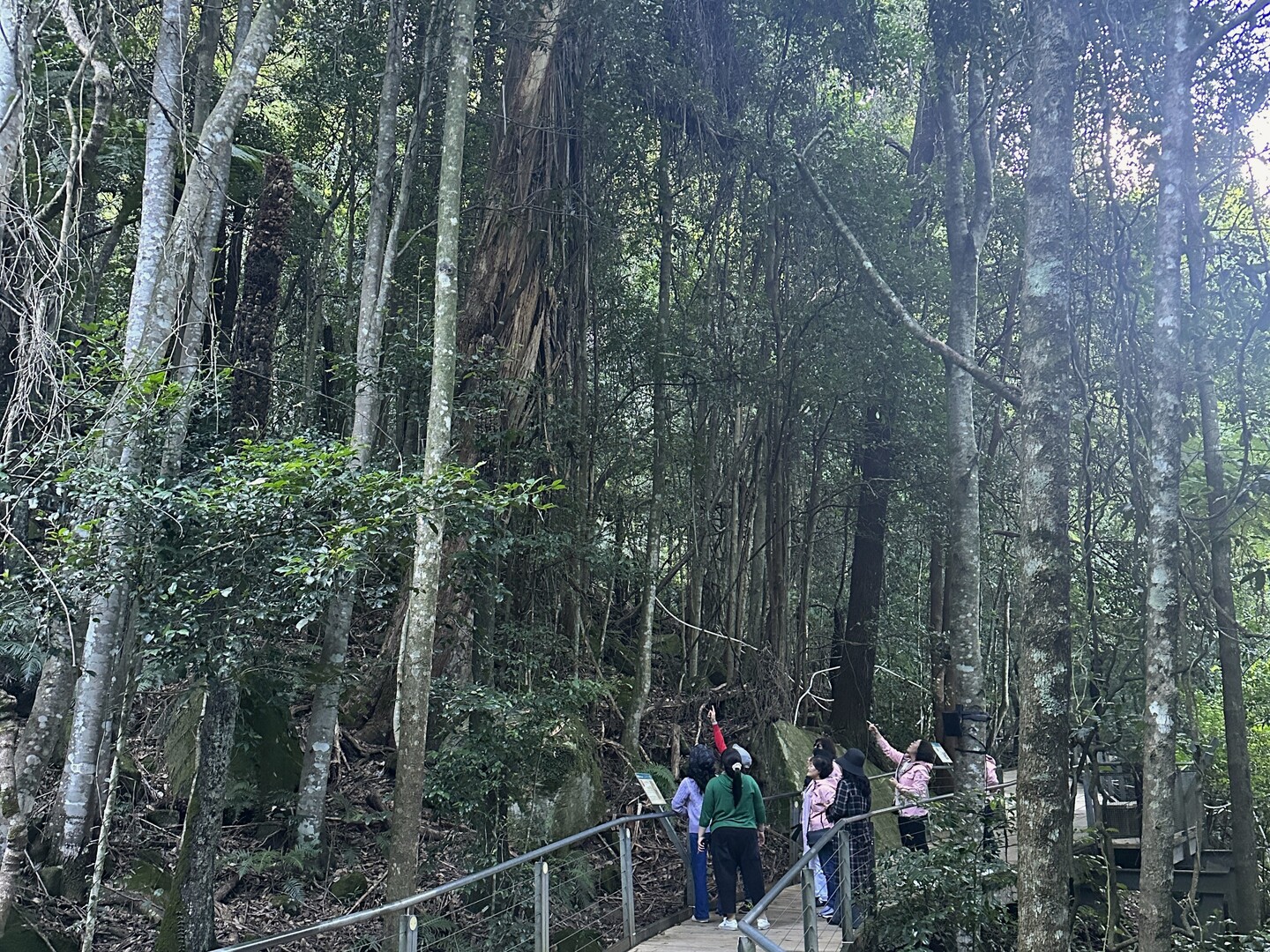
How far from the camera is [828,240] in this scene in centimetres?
1266

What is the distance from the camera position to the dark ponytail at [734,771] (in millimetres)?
7406

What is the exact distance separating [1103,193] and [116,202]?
1222 centimetres

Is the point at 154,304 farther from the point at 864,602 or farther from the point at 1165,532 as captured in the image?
the point at 864,602

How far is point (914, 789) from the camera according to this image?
8.92 metres

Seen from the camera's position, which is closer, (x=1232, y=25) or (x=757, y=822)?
(x=1232, y=25)

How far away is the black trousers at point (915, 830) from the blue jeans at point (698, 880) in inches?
83.0

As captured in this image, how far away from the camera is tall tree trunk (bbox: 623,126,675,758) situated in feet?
34.8

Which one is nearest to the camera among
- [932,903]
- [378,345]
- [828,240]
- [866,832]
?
[932,903]

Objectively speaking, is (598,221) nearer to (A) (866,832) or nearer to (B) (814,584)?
(A) (866,832)

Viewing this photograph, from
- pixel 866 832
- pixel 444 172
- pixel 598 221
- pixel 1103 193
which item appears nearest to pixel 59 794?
pixel 444 172

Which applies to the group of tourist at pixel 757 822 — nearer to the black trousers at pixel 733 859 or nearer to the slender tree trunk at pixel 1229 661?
the black trousers at pixel 733 859

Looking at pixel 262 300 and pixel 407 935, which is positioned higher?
pixel 262 300

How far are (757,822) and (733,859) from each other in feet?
1.16

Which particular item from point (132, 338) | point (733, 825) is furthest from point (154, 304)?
point (733, 825)
